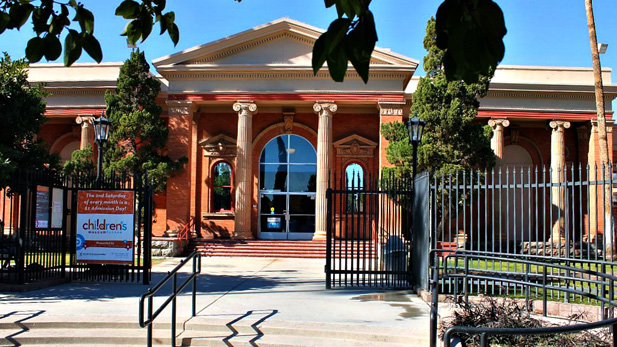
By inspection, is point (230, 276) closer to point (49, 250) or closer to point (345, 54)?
point (49, 250)

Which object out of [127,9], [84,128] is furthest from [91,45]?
[84,128]

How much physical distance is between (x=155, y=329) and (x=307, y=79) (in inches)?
738

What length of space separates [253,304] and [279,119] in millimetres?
18657

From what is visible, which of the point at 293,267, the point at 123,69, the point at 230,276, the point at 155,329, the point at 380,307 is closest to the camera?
the point at 155,329

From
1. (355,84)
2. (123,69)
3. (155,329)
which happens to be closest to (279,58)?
(355,84)

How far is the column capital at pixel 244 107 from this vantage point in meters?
26.1

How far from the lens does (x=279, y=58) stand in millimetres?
26266

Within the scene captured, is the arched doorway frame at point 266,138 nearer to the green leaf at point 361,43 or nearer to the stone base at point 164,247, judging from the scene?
the stone base at point 164,247

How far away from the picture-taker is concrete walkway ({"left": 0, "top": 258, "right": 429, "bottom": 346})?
9.27 metres

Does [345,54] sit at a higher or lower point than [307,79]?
lower

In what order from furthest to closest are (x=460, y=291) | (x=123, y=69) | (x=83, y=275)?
(x=123, y=69) → (x=83, y=275) → (x=460, y=291)

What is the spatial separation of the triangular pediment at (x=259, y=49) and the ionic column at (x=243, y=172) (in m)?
2.13

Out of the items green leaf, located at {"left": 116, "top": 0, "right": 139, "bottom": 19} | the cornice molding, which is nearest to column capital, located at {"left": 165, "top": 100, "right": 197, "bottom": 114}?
the cornice molding

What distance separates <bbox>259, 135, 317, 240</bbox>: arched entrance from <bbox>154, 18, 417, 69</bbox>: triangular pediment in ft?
14.3
